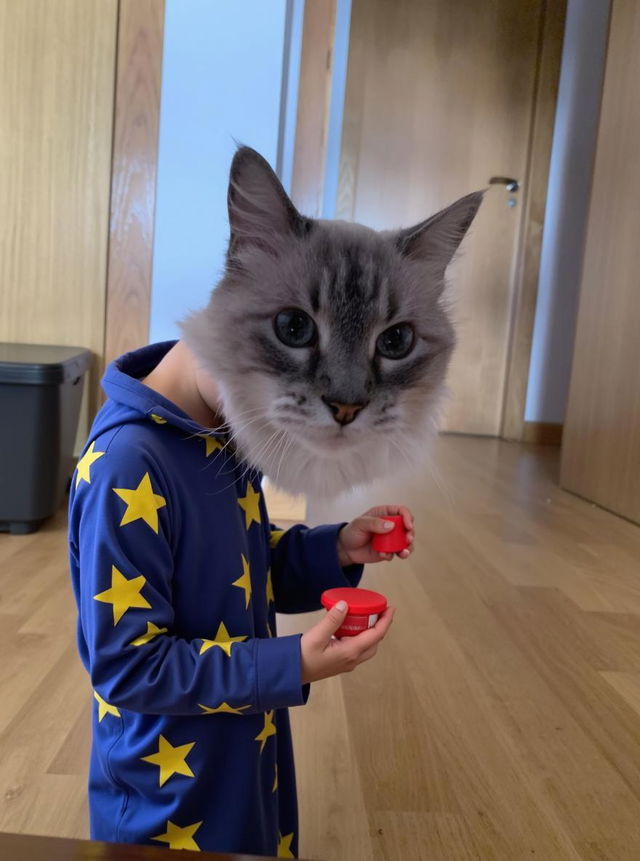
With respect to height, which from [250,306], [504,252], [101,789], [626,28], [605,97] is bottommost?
[101,789]

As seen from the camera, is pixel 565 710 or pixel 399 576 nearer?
pixel 565 710

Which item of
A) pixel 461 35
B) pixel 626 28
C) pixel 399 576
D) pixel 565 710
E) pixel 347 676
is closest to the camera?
pixel 565 710

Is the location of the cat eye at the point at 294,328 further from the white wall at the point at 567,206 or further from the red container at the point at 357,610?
the white wall at the point at 567,206

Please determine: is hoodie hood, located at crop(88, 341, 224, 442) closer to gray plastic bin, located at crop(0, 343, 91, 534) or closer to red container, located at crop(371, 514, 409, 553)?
red container, located at crop(371, 514, 409, 553)

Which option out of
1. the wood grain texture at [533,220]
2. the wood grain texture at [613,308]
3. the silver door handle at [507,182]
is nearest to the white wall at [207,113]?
the wood grain texture at [613,308]

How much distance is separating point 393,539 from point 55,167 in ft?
6.26

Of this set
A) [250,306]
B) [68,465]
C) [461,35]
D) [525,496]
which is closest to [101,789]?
[250,306]

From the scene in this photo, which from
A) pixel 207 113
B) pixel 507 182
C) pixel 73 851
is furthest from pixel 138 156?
pixel 507 182

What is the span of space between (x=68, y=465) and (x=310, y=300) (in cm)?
173

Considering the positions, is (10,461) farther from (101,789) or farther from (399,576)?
(101,789)

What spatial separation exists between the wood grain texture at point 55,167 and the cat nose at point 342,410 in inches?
69.7

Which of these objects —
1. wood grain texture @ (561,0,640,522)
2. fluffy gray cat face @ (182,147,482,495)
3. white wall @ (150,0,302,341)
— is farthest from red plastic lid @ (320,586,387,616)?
wood grain texture @ (561,0,640,522)

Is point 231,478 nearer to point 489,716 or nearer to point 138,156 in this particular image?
point 489,716

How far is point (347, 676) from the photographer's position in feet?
4.85
